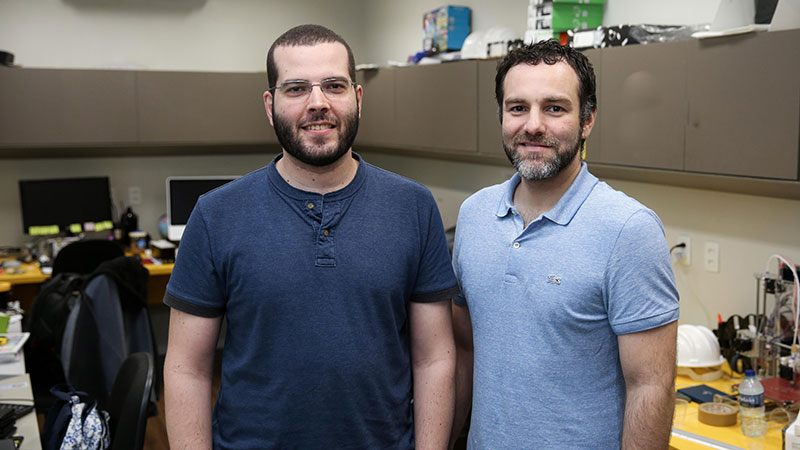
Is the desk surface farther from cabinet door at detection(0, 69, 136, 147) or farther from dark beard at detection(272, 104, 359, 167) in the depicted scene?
dark beard at detection(272, 104, 359, 167)

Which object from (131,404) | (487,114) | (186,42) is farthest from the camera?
(186,42)

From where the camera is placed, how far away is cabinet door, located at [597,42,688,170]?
2.37 m

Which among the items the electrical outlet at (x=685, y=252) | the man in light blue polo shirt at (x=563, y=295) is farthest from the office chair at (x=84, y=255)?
the man in light blue polo shirt at (x=563, y=295)

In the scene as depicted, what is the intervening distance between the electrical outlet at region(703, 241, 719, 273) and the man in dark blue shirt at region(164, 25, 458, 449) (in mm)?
1605

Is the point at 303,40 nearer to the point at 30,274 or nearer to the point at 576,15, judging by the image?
the point at 576,15

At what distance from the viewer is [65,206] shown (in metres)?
4.79

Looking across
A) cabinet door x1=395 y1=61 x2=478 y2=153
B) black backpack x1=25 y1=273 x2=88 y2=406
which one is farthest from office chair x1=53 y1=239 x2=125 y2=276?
cabinet door x1=395 y1=61 x2=478 y2=153

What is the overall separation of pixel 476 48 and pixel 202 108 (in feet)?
6.65

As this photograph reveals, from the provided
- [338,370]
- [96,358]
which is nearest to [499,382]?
[338,370]

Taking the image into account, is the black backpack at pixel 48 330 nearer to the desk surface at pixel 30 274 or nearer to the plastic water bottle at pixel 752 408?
the desk surface at pixel 30 274

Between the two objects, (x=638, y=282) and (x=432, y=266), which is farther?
(x=432, y=266)

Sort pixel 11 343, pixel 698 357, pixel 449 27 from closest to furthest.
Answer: pixel 698 357, pixel 11 343, pixel 449 27

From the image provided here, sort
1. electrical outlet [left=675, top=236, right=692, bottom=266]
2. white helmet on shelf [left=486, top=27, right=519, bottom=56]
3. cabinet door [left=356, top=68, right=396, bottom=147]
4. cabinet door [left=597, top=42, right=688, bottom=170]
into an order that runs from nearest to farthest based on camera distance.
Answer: cabinet door [left=597, top=42, right=688, bottom=170]
electrical outlet [left=675, top=236, right=692, bottom=266]
white helmet on shelf [left=486, top=27, right=519, bottom=56]
cabinet door [left=356, top=68, right=396, bottom=147]

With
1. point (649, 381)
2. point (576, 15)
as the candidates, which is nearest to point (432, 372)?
point (649, 381)
